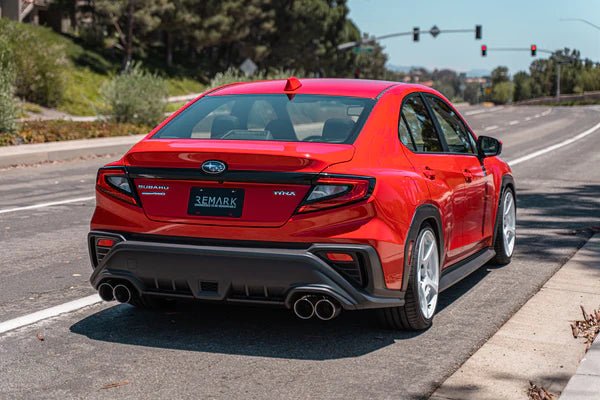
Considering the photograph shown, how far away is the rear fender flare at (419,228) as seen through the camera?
224 inches

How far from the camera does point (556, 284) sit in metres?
7.38

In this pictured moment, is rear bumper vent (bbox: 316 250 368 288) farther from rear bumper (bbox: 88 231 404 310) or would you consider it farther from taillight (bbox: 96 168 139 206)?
taillight (bbox: 96 168 139 206)

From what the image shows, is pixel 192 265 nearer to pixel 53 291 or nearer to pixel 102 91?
pixel 53 291

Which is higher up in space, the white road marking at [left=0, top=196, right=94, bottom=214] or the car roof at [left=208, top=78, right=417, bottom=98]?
the car roof at [left=208, top=78, right=417, bottom=98]

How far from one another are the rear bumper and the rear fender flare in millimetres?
149

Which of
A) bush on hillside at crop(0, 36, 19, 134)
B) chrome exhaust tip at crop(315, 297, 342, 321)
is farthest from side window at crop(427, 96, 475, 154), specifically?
bush on hillside at crop(0, 36, 19, 134)

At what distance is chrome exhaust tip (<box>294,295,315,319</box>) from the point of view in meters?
5.47

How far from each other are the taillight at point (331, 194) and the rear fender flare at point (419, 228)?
1.55 ft

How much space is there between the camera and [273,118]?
6262 millimetres

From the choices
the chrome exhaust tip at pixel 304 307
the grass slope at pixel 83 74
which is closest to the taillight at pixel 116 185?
the chrome exhaust tip at pixel 304 307

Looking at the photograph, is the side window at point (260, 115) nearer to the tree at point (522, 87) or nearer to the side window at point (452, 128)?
the side window at point (452, 128)

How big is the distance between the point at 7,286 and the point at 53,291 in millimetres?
406

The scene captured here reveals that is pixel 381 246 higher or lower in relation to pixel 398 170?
lower

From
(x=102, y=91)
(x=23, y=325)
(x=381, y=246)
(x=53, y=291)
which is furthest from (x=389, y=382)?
(x=102, y=91)
